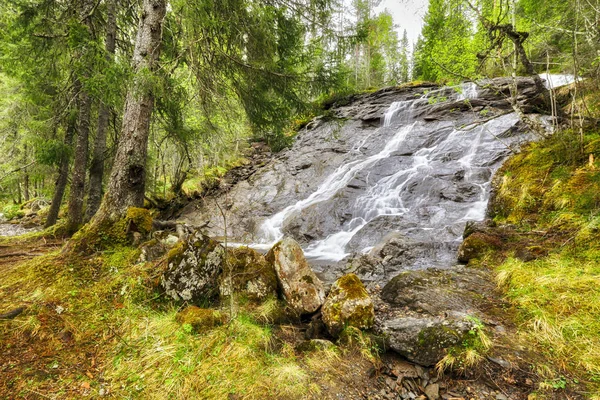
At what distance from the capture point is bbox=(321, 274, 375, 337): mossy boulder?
10.9 feet

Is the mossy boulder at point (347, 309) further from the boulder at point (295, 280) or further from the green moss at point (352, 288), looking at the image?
the boulder at point (295, 280)

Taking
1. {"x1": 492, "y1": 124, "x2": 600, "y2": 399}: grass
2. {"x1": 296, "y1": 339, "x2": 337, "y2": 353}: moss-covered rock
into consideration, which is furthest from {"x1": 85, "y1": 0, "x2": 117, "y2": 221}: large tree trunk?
{"x1": 492, "y1": 124, "x2": 600, "y2": 399}: grass

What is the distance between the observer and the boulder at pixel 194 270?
3.46 metres

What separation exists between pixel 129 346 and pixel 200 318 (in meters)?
0.71

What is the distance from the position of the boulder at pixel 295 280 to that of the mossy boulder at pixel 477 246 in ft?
11.5

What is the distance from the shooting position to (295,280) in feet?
12.8

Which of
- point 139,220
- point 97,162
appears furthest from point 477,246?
point 97,162

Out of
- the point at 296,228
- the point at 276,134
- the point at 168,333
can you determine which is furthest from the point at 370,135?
the point at 168,333

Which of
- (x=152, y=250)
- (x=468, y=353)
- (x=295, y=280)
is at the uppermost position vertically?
(x=152, y=250)

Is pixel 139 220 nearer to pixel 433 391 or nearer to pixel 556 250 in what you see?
pixel 433 391

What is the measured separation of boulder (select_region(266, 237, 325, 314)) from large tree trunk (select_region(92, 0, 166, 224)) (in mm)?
2564

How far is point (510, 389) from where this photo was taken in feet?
7.91

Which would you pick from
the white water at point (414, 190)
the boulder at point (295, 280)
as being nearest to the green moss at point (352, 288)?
the boulder at point (295, 280)

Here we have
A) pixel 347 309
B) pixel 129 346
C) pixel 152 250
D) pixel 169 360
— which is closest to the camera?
pixel 169 360
